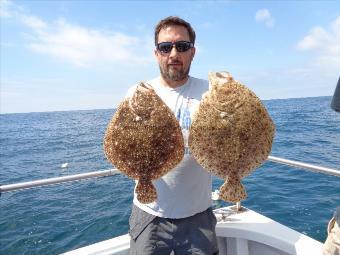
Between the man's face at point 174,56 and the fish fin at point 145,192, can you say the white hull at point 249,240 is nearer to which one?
the fish fin at point 145,192

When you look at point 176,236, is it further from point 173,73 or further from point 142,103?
point 173,73

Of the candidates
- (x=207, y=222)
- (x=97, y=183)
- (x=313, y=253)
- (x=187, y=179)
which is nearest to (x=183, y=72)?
(x=187, y=179)

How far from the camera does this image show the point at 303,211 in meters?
10.6

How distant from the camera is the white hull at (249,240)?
4.08 m

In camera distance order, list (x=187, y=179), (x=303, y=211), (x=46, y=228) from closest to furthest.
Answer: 1. (x=187, y=179)
2. (x=303, y=211)
3. (x=46, y=228)

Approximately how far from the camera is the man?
341 cm

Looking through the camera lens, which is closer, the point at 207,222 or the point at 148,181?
the point at 148,181

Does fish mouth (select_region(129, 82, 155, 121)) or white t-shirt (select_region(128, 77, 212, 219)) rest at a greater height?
fish mouth (select_region(129, 82, 155, 121))

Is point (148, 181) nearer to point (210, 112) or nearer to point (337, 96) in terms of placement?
point (210, 112)

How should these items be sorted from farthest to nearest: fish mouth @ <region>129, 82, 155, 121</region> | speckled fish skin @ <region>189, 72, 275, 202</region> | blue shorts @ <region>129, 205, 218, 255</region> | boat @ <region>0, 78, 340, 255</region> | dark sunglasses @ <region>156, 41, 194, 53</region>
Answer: boat @ <region>0, 78, 340, 255</region>
blue shorts @ <region>129, 205, 218, 255</region>
dark sunglasses @ <region>156, 41, 194, 53</region>
fish mouth @ <region>129, 82, 155, 121</region>
speckled fish skin @ <region>189, 72, 275, 202</region>

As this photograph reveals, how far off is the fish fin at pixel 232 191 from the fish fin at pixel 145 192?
66 cm

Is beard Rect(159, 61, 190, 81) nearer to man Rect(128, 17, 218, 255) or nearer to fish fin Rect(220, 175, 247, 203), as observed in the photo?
man Rect(128, 17, 218, 255)

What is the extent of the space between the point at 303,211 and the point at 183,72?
915 centimetres

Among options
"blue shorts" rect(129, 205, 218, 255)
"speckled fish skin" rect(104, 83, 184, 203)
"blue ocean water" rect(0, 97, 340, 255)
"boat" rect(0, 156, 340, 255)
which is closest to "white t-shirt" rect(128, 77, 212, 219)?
"blue shorts" rect(129, 205, 218, 255)
